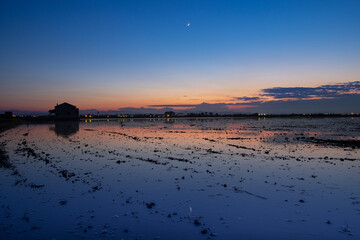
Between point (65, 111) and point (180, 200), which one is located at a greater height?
point (65, 111)

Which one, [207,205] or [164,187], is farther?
[164,187]

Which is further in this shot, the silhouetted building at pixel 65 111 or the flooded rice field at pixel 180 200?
the silhouetted building at pixel 65 111

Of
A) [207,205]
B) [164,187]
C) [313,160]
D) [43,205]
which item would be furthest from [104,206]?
[313,160]

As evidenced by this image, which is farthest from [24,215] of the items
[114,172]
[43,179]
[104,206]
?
[114,172]

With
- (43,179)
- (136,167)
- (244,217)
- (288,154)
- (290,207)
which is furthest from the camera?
(288,154)

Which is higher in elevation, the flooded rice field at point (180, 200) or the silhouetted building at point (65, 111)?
the silhouetted building at point (65, 111)

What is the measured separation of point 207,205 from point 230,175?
5.63m

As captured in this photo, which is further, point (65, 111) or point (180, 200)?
point (65, 111)

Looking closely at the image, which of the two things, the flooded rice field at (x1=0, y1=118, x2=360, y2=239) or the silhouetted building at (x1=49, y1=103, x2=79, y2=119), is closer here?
the flooded rice field at (x1=0, y1=118, x2=360, y2=239)

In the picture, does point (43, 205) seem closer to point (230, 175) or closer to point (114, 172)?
point (114, 172)

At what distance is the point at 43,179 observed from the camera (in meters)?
15.3

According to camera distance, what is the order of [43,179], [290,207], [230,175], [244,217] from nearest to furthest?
[244,217]
[290,207]
[43,179]
[230,175]

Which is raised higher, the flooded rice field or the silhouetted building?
the silhouetted building

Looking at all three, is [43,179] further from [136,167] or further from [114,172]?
[136,167]
